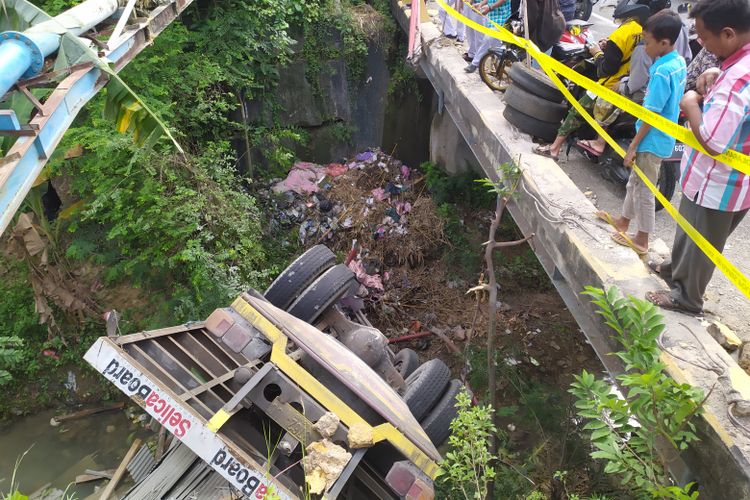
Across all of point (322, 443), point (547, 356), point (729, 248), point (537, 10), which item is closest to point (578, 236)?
point (729, 248)

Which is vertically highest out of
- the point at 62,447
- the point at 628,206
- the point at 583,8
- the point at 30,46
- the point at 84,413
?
the point at 30,46

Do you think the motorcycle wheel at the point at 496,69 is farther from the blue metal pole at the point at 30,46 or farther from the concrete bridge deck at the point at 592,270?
the blue metal pole at the point at 30,46

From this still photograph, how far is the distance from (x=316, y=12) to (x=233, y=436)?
776cm

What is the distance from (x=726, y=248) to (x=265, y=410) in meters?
3.85

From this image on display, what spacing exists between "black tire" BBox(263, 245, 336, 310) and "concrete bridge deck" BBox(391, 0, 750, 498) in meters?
1.96

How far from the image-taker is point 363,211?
8.70 m

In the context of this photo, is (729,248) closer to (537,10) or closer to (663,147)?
(663,147)

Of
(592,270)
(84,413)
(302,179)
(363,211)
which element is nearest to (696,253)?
(592,270)

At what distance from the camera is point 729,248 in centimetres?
423

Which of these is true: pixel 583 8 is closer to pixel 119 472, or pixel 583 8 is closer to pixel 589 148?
pixel 589 148

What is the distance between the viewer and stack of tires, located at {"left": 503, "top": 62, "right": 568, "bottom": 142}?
4.47 m

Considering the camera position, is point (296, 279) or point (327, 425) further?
point (296, 279)

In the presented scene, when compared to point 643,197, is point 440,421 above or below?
below

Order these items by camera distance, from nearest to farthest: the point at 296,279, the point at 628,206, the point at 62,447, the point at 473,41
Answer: the point at 628,206
the point at 296,279
the point at 62,447
the point at 473,41
